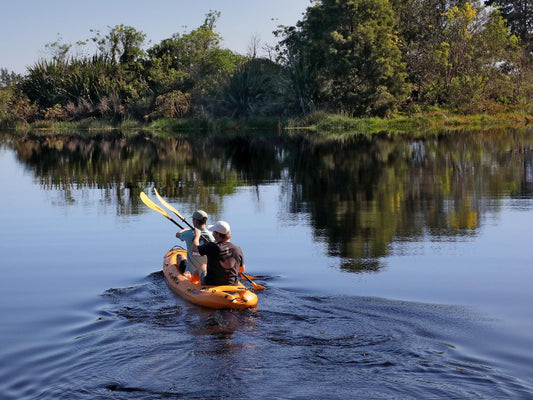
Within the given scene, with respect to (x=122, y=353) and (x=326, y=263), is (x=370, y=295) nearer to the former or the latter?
(x=326, y=263)

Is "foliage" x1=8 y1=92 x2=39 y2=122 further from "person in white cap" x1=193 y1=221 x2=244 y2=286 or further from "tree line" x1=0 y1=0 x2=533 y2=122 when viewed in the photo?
"person in white cap" x1=193 y1=221 x2=244 y2=286

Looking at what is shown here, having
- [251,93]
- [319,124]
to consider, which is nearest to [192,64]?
[251,93]

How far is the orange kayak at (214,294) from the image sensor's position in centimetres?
890

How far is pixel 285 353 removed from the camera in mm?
7227

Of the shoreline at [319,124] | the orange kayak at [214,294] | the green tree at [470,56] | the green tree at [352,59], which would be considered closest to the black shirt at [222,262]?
the orange kayak at [214,294]

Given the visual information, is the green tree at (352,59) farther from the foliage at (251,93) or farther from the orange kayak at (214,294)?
the orange kayak at (214,294)

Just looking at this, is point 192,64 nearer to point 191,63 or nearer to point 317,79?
point 191,63

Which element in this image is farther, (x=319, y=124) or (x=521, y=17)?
(x=521, y=17)

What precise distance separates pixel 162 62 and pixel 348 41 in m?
21.8

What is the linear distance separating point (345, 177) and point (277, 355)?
603 inches

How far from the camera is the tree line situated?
4931cm

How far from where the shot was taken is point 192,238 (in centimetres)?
1037

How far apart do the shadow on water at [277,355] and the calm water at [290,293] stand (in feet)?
0.08

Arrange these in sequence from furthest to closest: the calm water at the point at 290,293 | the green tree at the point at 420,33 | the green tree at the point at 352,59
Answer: the green tree at the point at 420,33 → the green tree at the point at 352,59 → the calm water at the point at 290,293
